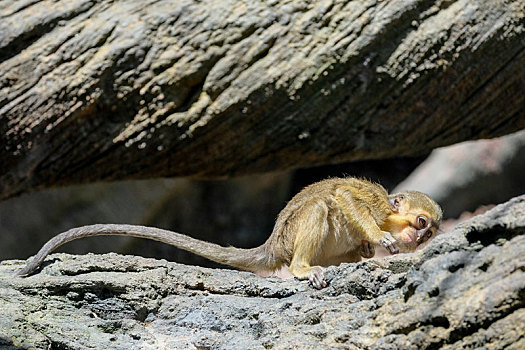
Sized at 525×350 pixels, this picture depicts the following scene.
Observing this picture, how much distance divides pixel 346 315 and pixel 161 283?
49.4 inches

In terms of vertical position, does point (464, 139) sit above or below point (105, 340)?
below

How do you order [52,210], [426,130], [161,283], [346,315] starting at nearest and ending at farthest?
[346,315]
[161,283]
[426,130]
[52,210]

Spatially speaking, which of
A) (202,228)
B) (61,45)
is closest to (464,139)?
(61,45)

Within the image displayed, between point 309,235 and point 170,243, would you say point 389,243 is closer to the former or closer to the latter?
point 309,235

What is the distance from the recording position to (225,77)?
24.5 ft

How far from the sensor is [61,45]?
7.40m

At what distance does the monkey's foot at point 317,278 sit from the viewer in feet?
16.2

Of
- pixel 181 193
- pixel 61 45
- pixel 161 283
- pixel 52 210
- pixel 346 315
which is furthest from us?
pixel 181 193

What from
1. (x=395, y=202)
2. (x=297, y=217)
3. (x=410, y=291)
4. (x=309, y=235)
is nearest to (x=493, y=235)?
(x=410, y=291)

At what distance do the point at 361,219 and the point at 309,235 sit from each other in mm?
566

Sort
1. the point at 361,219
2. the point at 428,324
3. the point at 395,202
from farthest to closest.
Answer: the point at 395,202 < the point at 361,219 < the point at 428,324

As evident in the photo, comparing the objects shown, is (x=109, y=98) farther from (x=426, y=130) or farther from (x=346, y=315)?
(x=346, y=315)

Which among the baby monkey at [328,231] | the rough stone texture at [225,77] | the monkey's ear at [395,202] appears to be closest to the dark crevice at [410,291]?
the baby monkey at [328,231]

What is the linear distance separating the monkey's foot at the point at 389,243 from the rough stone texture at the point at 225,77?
1.88 m
